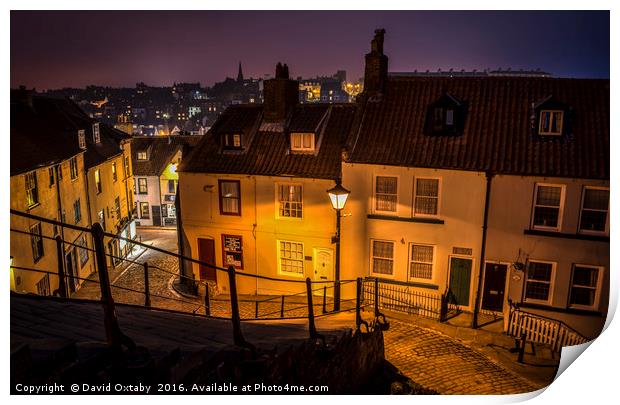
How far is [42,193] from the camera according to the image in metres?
14.6

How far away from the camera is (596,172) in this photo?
10.5 metres

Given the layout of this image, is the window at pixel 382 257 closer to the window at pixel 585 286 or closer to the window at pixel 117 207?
the window at pixel 585 286

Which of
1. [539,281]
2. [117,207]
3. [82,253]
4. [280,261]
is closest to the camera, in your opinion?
[539,281]

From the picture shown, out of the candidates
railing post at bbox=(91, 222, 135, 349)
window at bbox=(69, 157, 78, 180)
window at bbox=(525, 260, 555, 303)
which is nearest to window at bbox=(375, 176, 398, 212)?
window at bbox=(525, 260, 555, 303)

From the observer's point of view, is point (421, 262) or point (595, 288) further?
point (421, 262)

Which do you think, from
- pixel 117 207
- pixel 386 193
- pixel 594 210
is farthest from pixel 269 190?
pixel 117 207

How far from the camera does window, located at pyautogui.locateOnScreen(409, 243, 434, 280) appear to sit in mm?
12531

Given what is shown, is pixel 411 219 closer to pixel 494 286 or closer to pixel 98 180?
pixel 494 286

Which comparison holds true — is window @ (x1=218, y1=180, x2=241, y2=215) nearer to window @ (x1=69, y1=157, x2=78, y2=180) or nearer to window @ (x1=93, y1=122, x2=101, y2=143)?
window @ (x1=69, y1=157, x2=78, y2=180)

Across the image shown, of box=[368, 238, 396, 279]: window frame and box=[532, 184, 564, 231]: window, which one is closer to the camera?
box=[532, 184, 564, 231]: window

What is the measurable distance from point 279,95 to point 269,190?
133 inches

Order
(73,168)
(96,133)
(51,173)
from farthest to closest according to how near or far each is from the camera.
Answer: (96,133)
(73,168)
(51,173)

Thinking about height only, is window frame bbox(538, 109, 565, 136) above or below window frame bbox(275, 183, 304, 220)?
above
